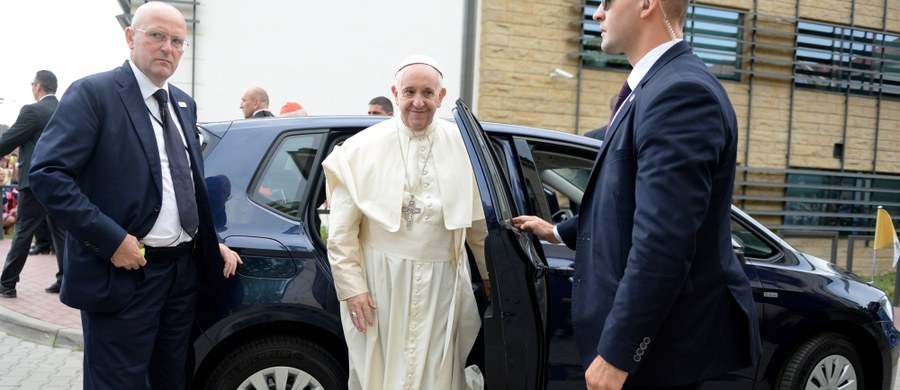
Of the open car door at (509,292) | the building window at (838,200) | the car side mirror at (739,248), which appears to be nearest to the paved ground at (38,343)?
the car side mirror at (739,248)

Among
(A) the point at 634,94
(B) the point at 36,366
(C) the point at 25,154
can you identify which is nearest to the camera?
(A) the point at 634,94

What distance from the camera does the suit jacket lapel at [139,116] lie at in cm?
247

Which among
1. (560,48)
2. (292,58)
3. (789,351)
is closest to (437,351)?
(789,351)

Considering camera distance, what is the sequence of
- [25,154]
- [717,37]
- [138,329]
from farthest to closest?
[717,37], [25,154], [138,329]

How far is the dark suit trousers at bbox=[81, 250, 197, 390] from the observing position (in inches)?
97.2

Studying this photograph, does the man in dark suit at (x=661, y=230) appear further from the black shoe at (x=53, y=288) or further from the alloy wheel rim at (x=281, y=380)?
the black shoe at (x=53, y=288)

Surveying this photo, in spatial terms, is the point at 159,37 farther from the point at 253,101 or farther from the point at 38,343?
the point at 38,343

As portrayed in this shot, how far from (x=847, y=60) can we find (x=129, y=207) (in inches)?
513

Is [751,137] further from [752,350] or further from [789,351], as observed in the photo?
[752,350]

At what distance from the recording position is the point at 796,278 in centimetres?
350

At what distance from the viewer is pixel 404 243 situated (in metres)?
2.78

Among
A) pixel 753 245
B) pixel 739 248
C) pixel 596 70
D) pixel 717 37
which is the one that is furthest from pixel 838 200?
pixel 739 248

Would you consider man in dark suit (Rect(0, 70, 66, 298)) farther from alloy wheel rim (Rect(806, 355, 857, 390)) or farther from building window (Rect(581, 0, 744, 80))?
building window (Rect(581, 0, 744, 80))

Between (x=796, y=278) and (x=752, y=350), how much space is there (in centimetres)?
186
